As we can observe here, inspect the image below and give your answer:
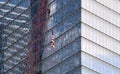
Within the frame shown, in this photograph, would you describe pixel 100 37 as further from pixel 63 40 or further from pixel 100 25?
pixel 63 40

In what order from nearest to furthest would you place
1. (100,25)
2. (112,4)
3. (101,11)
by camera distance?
(100,25) < (101,11) < (112,4)

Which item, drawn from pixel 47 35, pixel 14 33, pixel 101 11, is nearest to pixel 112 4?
pixel 101 11

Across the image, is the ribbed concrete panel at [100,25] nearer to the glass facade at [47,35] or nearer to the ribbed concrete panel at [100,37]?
the ribbed concrete panel at [100,37]

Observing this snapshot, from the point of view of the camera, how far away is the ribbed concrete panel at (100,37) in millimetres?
116125

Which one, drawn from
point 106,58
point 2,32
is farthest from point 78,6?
point 2,32

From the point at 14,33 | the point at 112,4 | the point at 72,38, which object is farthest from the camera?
the point at 14,33

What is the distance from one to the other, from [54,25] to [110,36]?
11803 mm

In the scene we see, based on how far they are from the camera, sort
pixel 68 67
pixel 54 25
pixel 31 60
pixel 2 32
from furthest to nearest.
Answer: pixel 2 32
pixel 31 60
pixel 54 25
pixel 68 67

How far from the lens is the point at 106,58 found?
393 ft

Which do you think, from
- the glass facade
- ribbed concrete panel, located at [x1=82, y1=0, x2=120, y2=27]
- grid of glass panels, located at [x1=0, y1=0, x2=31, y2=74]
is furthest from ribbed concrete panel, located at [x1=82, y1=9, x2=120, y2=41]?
grid of glass panels, located at [x1=0, y1=0, x2=31, y2=74]

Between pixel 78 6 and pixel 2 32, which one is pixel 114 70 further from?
pixel 2 32

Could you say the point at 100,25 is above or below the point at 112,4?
below

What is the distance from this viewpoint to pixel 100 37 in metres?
120

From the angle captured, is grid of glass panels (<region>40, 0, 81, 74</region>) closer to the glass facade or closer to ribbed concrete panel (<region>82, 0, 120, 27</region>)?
the glass facade
